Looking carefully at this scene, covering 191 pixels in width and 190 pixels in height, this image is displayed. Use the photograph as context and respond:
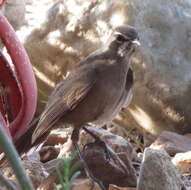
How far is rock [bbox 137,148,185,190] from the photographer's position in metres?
2.53

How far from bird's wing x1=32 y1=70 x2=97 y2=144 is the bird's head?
0.19 meters

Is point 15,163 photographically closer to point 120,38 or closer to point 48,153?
point 120,38

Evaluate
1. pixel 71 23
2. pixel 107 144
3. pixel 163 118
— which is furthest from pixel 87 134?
pixel 71 23

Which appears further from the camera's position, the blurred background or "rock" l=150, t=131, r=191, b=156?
the blurred background

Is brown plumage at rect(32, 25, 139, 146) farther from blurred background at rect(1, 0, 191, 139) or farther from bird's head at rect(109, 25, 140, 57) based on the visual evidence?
blurred background at rect(1, 0, 191, 139)

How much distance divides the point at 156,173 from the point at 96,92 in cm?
100

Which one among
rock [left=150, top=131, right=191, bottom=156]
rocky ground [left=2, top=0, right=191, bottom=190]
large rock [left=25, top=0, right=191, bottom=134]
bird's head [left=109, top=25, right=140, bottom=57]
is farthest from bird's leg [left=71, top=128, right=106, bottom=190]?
large rock [left=25, top=0, right=191, bottom=134]

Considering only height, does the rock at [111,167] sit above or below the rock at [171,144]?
above

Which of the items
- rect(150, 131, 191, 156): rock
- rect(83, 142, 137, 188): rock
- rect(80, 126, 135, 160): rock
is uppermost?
rect(83, 142, 137, 188): rock

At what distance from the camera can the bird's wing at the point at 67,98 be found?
3.34 metres

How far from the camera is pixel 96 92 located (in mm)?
3465

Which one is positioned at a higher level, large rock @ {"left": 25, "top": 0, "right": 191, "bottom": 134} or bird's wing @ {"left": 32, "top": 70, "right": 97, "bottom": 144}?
bird's wing @ {"left": 32, "top": 70, "right": 97, "bottom": 144}

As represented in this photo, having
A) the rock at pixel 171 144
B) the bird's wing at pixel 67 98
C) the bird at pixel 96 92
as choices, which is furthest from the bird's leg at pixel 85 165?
the rock at pixel 171 144

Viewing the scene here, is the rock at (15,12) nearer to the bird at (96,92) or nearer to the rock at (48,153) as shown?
the rock at (48,153)
